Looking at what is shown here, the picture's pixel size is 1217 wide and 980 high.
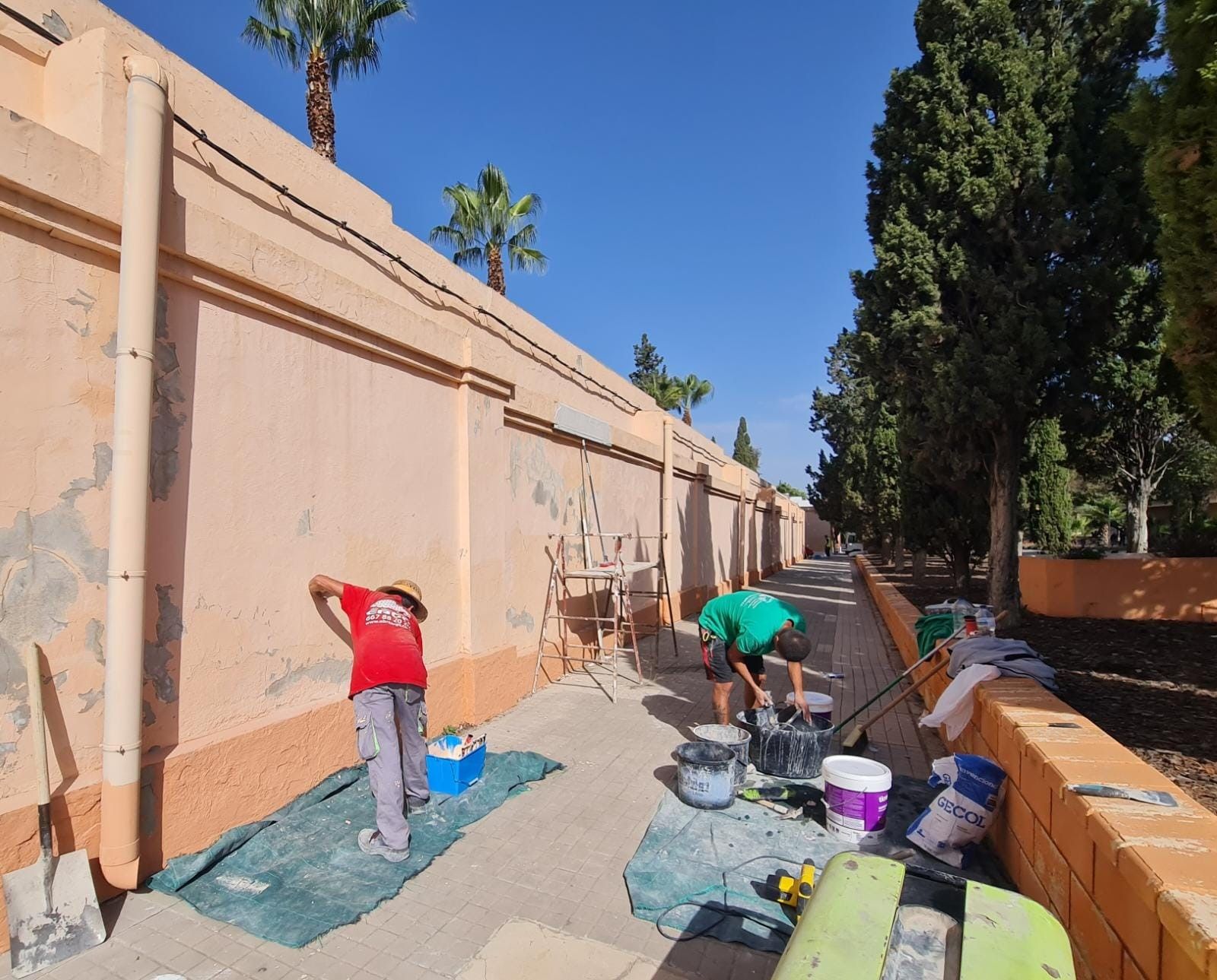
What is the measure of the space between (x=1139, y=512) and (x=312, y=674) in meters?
21.8

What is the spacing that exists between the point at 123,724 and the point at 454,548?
3125 mm

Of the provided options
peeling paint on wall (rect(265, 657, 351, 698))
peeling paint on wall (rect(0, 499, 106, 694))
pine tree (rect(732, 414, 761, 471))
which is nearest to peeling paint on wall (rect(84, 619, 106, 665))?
peeling paint on wall (rect(0, 499, 106, 694))

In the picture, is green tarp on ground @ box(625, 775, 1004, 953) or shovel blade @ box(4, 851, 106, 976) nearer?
shovel blade @ box(4, 851, 106, 976)

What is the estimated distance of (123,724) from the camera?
329cm

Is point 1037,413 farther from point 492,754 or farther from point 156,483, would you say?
point 156,483

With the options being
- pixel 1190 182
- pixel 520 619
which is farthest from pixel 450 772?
pixel 1190 182

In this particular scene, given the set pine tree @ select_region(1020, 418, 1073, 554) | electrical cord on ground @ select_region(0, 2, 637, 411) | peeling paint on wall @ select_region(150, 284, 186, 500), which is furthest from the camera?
pine tree @ select_region(1020, 418, 1073, 554)

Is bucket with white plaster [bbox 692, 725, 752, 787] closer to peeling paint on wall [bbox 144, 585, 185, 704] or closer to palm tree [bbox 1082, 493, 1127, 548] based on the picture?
peeling paint on wall [bbox 144, 585, 185, 704]

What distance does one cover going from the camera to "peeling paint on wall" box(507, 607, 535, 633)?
23.8 ft

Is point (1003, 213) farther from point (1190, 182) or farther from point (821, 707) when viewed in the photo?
point (821, 707)

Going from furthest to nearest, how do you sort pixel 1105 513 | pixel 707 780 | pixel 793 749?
pixel 1105 513
pixel 793 749
pixel 707 780

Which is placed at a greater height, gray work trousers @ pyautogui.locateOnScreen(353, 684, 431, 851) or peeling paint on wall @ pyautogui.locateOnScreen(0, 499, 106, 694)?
peeling paint on wall @ pyautogui.locateOnScreen(0, 499, 106, 694)

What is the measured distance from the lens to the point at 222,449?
13.1 feet

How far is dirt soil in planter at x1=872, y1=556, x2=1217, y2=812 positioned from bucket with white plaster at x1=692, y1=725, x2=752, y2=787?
101 inches
